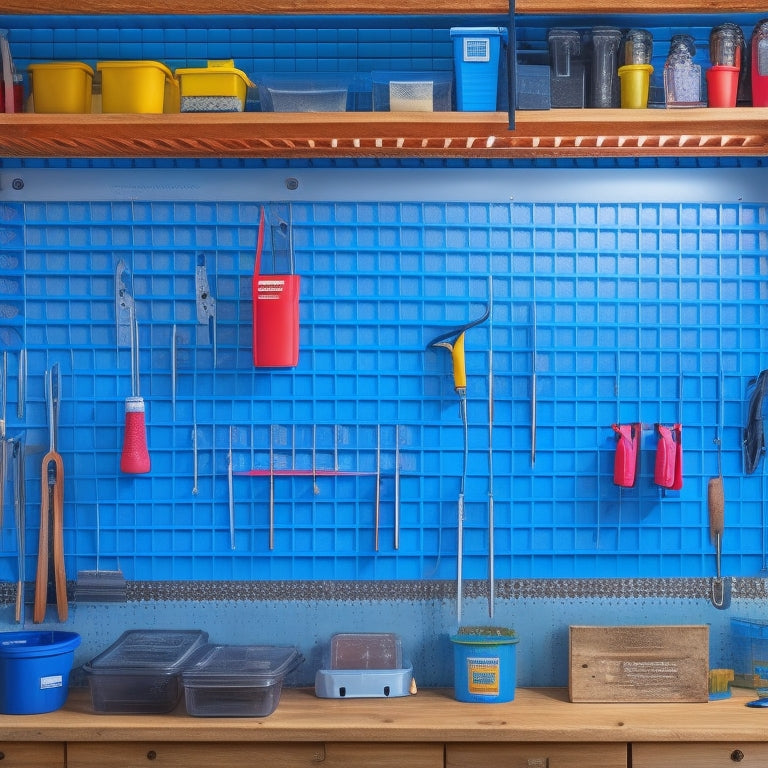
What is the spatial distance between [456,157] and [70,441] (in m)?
1.49

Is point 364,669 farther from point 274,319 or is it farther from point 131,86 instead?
point 131,86

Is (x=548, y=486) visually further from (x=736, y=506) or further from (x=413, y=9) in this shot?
(x=413, y=9)

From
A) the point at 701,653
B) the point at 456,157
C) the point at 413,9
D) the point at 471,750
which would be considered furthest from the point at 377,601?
the point at 413,9

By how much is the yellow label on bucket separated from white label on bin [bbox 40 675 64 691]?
3.77 feet

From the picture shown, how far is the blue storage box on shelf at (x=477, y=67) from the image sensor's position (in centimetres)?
281

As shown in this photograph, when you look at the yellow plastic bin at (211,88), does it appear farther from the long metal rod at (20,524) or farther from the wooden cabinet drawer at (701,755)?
the wooden cabinet drawer at (701,755)

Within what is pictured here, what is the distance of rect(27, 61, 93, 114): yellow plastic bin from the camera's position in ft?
9.50

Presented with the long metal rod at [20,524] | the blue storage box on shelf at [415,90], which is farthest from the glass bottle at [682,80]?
the long metal rod at [20,524]

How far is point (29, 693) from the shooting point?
2732 mm

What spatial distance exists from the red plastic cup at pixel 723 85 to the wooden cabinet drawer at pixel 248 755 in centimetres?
195

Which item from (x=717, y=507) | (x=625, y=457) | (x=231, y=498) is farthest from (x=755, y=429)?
(x=231, y=498)

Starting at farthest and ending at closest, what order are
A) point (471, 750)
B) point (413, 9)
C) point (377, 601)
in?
point (377, 601) < point (413, 9) < point (471, 750)

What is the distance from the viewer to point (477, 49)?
111 inches

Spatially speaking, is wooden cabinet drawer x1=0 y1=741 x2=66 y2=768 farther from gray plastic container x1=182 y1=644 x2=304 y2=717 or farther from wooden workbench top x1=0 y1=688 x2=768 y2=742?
gray plastic container x1=182 y1=644 x2=304 y2=717
